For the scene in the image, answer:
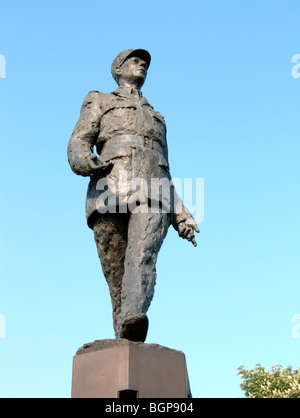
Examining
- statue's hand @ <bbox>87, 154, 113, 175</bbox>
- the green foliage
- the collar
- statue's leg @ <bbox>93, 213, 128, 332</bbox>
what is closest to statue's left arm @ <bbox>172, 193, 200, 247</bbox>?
statue's leg @ <bbox>93, 213, 128, 332</bbox>

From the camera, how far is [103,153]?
6180 millimetres

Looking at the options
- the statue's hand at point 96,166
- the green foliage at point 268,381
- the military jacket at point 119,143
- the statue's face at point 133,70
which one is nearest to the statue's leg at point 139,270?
the military jacket at point 119,143

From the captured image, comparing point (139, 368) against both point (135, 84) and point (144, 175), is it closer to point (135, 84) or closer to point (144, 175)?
point (144, 175)

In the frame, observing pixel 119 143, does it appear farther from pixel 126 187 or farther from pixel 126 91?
pixel 126 91

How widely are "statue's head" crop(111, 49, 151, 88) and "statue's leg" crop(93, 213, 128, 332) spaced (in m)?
1.60

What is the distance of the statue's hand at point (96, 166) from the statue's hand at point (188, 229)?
39.6 inches

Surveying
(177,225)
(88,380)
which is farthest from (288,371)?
Result: (88,380)

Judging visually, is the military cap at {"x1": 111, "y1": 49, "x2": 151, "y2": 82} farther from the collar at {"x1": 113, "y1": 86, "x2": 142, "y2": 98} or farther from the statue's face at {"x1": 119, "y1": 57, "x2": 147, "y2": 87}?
the collar at {"x1": 113, "y1": 86, "x2": 142, "y2": 98}

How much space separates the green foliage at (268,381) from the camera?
15.9 m

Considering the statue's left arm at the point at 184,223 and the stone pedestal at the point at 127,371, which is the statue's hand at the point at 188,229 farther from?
the stone pedestal at the point at 127,371

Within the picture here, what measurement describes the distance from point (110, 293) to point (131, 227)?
725mm

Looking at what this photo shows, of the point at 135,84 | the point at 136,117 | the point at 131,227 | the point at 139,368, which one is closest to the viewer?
the point at 139,368

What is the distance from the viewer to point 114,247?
19.9 feet

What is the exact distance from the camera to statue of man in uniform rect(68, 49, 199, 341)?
5.68m
